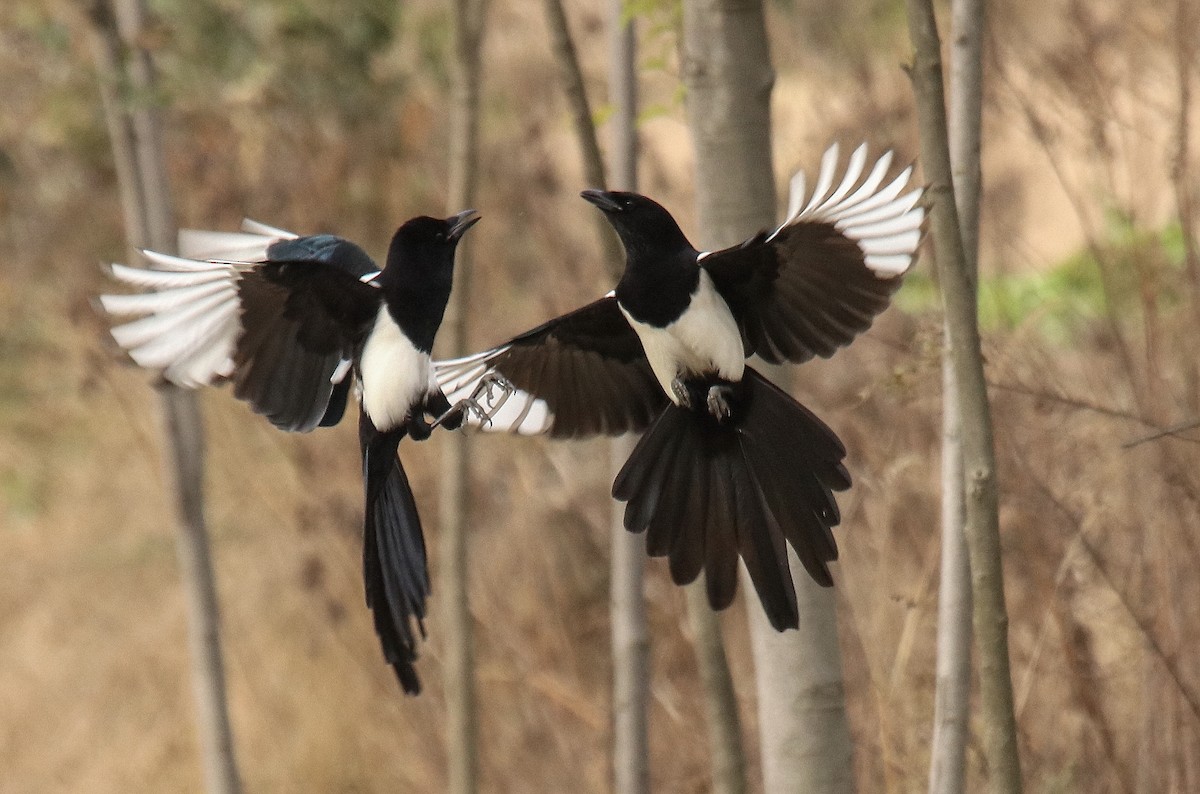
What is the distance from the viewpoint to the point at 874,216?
1794 mm

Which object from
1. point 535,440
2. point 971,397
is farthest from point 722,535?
point 535,440

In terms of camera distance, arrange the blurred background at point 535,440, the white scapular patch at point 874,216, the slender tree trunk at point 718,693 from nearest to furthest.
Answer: the white scapular patch at point 874,216 → the slender tree trunk at point 718,693 → the blurred background at point 535,440

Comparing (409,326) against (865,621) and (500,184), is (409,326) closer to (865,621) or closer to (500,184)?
(865,621)

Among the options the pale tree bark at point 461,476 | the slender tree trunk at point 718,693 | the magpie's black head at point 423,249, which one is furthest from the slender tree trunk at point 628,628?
the magpie's black head at point 423,249

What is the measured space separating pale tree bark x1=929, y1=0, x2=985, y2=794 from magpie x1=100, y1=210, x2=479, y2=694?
679 millimetres

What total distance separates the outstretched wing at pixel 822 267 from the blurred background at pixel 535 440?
0.14 m

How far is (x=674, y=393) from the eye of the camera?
1955 millimetres

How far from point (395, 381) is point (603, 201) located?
0.37 metres

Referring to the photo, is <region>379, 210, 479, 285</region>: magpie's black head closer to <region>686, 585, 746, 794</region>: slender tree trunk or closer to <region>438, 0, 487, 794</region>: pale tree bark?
<region>686, 585, 746, 794</region>: slender tree trunk

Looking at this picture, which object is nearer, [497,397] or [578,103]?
[497,397]

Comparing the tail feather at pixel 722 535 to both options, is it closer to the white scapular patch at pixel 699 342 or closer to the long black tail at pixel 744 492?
the long black tail at pixel 744 492

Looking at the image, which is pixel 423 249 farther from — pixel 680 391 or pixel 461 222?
pixel 680 391

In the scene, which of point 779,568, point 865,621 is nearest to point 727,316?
point 779,568

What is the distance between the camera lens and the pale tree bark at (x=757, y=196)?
6.72 feet
